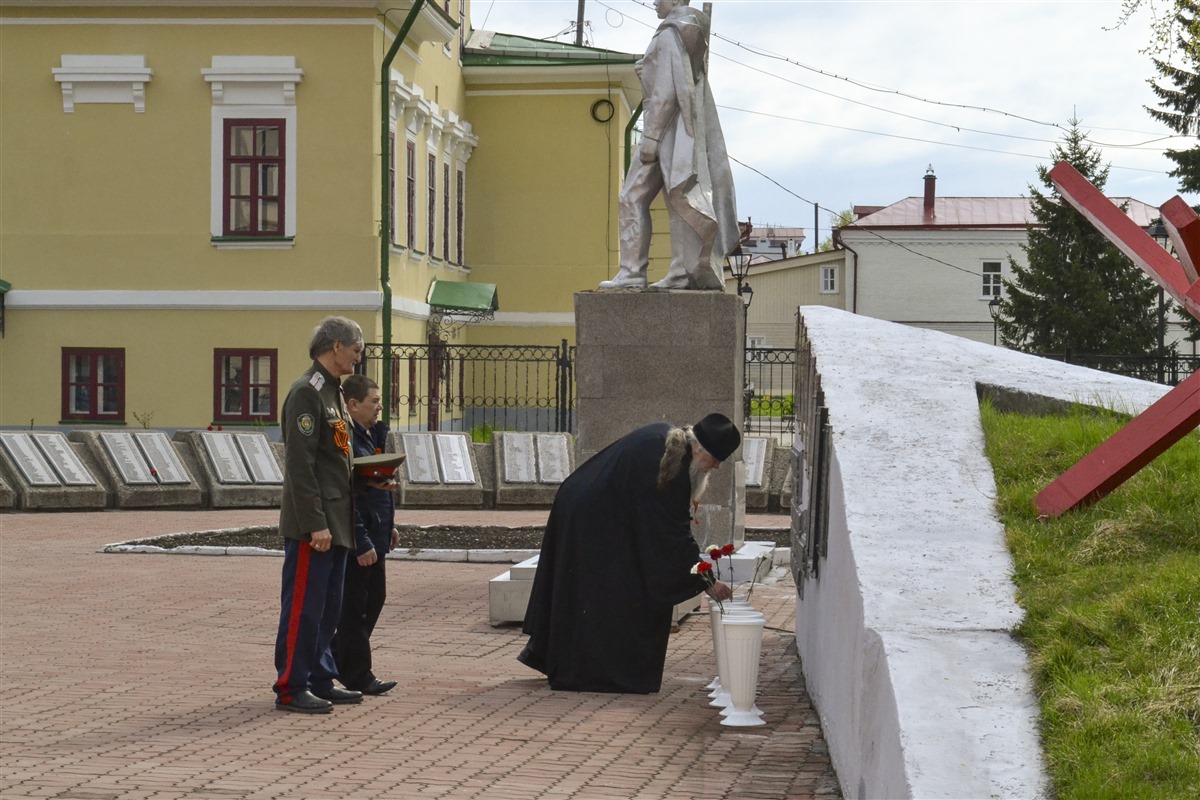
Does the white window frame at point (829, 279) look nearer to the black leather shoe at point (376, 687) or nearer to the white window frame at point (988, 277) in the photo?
the white window frame at point (988, 277)

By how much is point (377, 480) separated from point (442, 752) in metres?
1.66

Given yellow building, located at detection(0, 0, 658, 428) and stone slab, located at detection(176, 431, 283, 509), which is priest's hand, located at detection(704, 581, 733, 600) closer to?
stone slab, located at detection(176, 431, 283, 509)

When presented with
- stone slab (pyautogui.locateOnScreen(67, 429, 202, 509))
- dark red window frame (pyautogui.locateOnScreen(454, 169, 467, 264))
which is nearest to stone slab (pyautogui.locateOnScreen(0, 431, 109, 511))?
stone slab (pyautogui.locateOnScreen(67, 429, 202, 509))

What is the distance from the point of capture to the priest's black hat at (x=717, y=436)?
295 inches

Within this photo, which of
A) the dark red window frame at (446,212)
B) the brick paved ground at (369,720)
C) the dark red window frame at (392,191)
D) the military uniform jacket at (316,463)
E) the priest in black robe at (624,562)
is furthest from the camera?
the dark red window frame at (446,212)

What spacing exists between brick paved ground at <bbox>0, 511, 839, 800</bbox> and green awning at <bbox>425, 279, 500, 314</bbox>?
18608 mm

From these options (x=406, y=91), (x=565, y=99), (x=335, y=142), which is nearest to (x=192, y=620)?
(x=335, y=142)

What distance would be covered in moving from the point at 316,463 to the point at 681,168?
4940 millimetres

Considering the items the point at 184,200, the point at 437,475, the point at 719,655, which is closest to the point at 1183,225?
the point at 719,655

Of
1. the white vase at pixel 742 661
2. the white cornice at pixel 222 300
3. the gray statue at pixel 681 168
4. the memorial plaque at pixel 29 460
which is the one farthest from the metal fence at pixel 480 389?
the white vase at pixel 742 661

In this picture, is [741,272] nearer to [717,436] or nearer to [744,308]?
[744,308]

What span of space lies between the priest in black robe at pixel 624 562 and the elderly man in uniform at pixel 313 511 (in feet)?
3.78

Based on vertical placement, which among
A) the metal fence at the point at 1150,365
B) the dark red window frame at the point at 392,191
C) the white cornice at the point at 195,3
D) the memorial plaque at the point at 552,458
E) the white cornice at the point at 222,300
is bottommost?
the memorial plaque at the point at 552,458

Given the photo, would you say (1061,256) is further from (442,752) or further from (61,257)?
(442,752)
